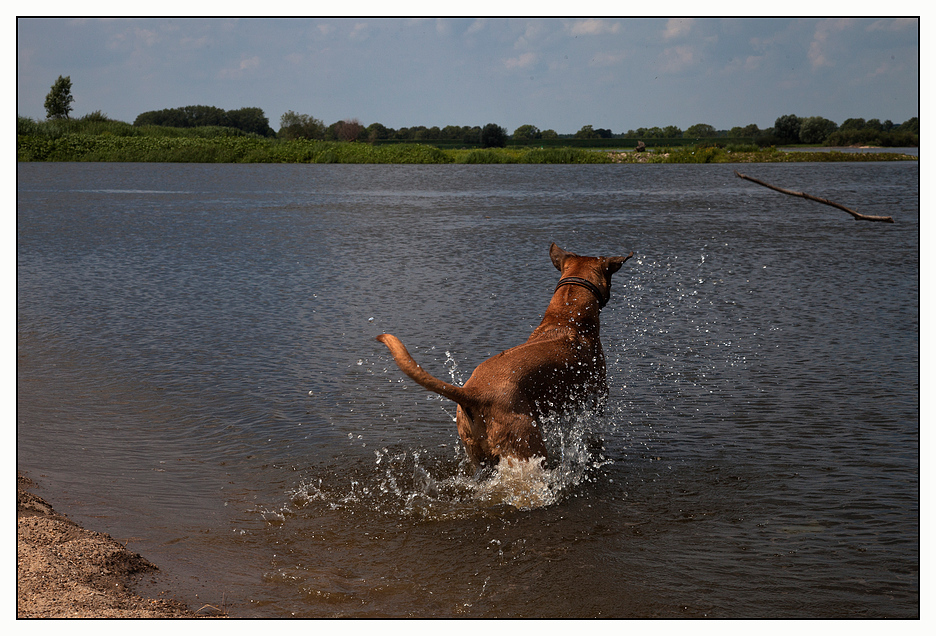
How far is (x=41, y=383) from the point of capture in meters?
7.69

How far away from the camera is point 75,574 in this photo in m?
3.87

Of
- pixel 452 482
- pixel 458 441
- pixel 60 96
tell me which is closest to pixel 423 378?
pixel 452 482

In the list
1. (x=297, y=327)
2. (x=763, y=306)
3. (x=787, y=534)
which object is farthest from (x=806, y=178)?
(x=787, y=534)

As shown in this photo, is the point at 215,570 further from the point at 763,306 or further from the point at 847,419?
the point at 763,306

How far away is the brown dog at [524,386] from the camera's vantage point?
469 cm

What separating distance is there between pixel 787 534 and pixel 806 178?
41256mm

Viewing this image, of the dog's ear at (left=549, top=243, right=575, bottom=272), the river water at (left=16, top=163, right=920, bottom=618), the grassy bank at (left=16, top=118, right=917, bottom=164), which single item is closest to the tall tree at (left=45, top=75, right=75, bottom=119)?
the grassy bank at (left=16, top=118, right=917, bottom=164)

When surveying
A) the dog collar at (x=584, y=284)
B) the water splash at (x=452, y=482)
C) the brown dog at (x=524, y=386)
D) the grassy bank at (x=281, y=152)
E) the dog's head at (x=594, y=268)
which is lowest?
the water splash at (x=452, y=482)

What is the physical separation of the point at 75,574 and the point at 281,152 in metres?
66.7

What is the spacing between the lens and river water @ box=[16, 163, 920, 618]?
420 cm

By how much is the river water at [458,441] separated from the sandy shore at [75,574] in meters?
0.19

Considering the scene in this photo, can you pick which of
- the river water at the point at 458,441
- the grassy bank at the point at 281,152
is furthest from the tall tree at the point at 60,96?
the river water at the point at 458,441

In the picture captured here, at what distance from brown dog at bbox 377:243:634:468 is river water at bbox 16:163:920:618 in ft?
0.89

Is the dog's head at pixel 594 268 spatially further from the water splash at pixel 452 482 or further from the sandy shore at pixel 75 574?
the sandy shore at pixel 75 574
